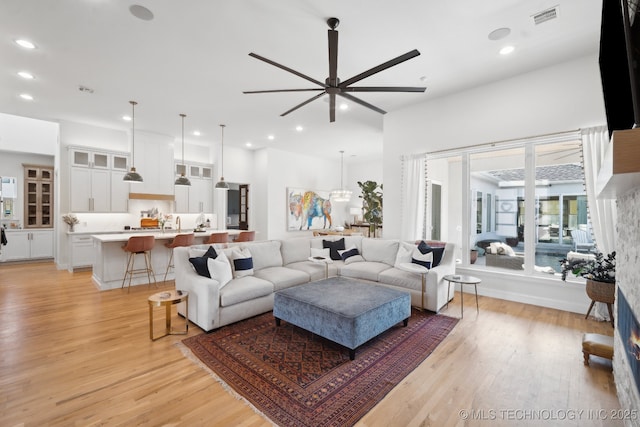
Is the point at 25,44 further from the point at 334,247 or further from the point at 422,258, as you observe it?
the point at 422,258

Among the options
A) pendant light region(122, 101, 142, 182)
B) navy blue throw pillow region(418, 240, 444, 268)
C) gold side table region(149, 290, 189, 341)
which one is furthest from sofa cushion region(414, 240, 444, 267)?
pendant light region(122, 101, 142, 182)

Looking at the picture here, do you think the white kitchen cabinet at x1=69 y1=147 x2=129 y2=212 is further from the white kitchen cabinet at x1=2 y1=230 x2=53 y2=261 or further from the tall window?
the tall window

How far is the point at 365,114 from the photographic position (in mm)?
5789

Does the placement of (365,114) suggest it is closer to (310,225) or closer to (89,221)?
(310,225)

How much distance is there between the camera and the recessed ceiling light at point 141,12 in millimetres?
2783

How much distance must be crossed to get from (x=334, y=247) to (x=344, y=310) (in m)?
2.46

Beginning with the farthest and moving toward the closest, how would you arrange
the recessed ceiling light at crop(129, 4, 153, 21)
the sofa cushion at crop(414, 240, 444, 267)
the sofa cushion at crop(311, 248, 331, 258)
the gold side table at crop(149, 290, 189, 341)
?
the sofa cushion at crop(311, 248, 331, 258), the sofa cushion at crop(414, 240, 444, 267), the gold side table at crop(149, 290, 189, 341), the recessed ceiling light at crop(129, 4, 153, 21)

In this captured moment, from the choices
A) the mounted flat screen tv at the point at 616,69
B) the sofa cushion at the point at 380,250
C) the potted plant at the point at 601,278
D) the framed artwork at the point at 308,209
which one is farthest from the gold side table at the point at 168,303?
the framed artwork at the point at 308,209

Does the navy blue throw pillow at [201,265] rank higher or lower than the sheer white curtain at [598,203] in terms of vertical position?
lower

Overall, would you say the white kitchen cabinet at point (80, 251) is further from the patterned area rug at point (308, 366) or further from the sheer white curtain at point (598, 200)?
the sheer white curtain at point (598, 200)

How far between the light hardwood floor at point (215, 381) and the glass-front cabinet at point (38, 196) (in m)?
5.51

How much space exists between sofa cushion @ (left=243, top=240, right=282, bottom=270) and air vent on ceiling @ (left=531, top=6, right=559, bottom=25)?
4.24 m

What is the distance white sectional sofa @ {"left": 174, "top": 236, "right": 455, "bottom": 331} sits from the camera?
3.21m

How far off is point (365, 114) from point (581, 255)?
4175 mm
